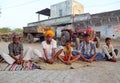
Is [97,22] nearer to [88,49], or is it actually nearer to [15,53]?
[88,49]

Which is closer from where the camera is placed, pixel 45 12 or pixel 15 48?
pixel 15 48

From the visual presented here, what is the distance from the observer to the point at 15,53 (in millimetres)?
8453

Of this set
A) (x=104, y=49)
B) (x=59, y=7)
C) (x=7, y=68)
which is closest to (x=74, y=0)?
(x=59, y=7)

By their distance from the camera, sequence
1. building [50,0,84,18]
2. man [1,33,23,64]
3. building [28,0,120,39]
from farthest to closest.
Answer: building [50,0,84,18], building [28,0,120,39], man [1,33,23,64]

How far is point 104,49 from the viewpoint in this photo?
31.6 ft

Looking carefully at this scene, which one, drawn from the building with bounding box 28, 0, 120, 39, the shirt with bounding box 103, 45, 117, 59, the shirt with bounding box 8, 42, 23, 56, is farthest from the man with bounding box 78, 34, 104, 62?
the building with bounding box 28, 0, 120, 39

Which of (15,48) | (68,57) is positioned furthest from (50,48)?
(15,48)

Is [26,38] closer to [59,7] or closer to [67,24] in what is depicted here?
[67,24]

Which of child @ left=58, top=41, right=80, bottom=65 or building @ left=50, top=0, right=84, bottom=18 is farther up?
building @ left=50, top=0, right=84, bottom=18

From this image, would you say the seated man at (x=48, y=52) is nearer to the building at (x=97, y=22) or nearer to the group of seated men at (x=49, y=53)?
the group of seated men at (x=49, y=53)

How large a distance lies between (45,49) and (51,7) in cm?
3698

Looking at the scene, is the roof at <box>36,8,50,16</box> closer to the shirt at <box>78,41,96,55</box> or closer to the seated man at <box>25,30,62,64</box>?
the shirt at <box>78,41,96,55</box>

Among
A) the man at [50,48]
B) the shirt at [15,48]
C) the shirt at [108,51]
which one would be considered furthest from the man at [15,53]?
the shirt at [108,51]

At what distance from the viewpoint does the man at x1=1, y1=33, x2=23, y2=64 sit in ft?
26.1
